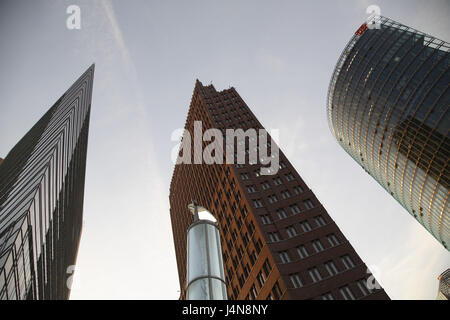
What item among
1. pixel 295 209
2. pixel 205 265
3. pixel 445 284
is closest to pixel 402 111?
pixel 295 209

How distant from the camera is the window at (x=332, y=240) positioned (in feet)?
161

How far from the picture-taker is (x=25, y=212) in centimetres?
3709

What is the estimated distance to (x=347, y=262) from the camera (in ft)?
150

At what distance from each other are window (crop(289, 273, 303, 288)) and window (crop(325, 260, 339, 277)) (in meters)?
4.68

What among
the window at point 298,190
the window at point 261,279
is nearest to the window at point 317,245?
the window at point 261,279

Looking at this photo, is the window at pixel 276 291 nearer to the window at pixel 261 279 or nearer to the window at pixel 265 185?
the window at pixel 261 279

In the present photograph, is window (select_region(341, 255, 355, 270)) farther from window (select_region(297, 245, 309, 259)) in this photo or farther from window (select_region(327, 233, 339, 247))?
window (select_region(297, 245, 309, 259))

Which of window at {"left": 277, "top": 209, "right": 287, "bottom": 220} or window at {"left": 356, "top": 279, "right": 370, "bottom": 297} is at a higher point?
window at {"left": 277, "top": 209, "right": 287, "bottom": 220}

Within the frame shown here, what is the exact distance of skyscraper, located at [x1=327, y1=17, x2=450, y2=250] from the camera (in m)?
78.4

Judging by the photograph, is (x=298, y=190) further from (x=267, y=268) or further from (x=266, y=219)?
(x=267, y=268)

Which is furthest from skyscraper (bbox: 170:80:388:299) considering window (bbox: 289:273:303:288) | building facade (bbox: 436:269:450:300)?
building facade (bbox: 436:269:450:300)

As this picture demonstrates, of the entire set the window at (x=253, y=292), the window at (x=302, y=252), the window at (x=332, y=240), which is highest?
the window at (x=332, y=240)
